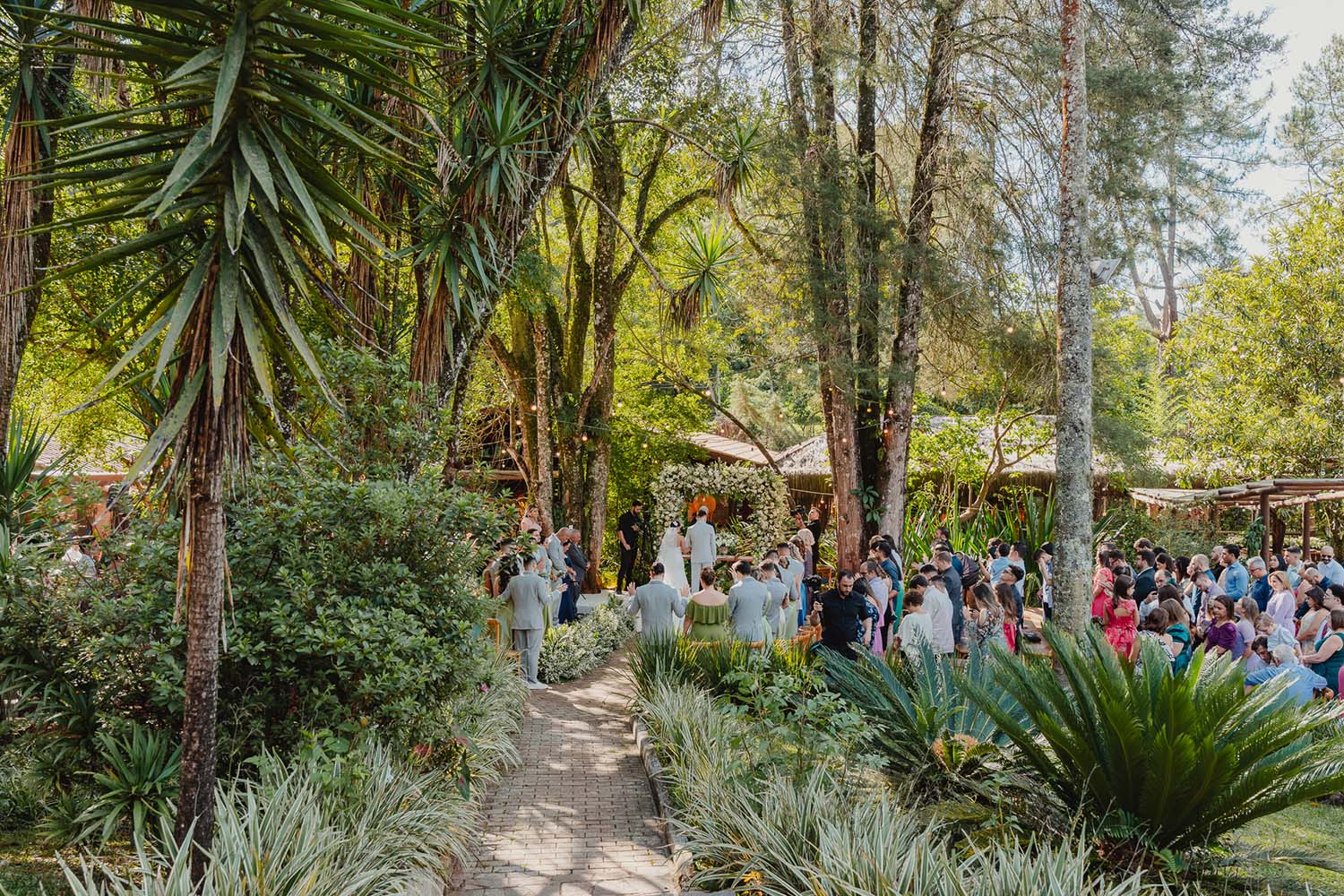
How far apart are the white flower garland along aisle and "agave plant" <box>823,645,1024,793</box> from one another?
1159 centimetres

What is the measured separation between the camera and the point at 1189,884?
16.0 ft

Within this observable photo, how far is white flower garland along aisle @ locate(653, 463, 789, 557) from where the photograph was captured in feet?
63.0

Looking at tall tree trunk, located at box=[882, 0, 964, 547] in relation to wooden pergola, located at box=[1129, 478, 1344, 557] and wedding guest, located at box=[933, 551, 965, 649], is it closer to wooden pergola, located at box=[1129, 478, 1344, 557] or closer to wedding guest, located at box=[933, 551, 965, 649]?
wedding guest, located at box=[933, 551, 965, 649]

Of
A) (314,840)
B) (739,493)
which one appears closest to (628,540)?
(739,493)

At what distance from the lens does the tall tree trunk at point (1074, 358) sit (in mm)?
9289

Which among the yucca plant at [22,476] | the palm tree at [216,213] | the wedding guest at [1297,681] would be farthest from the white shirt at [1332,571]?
the yucca plant at [22,476]

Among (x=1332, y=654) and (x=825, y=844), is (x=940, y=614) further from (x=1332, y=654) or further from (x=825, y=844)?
(x=825, y=844)

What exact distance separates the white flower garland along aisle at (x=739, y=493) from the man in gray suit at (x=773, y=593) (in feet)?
25.7

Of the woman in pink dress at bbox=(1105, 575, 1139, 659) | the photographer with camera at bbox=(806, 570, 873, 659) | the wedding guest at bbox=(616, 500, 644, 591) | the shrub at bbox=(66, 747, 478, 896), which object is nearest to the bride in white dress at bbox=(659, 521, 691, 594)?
the wedding guest at bbox=(616, 500, 644, 591)

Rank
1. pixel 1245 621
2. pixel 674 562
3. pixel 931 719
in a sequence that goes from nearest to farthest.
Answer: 1. pixel 931 719
2. pixel 1245 621
3. pixel 674 562

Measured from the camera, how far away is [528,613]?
1064cm

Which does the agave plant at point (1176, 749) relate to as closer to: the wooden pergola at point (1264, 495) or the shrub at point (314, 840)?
the shrub at point (314, 840)

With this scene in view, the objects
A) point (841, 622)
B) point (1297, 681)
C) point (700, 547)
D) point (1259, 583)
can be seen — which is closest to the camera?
point (1297, 681)

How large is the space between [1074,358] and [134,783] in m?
8.61
